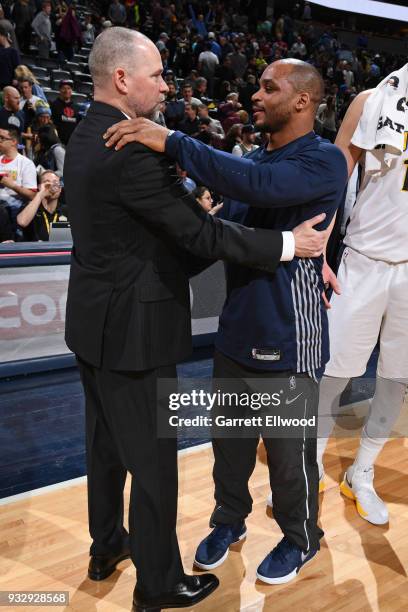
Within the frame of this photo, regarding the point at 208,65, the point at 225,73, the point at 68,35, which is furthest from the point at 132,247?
the point at 225,73

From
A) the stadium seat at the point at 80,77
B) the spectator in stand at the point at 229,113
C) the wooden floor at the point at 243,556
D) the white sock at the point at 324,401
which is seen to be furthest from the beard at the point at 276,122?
the stadium seat at the point at 80,77

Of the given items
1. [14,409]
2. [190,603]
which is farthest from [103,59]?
[14,409]

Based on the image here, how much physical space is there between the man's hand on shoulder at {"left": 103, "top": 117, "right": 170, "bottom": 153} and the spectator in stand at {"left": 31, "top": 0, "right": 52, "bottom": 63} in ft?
33.9

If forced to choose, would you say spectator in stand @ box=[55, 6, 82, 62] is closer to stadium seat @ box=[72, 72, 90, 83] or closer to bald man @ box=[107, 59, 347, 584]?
stadium seat @ box=[72, 72, 90, 83]

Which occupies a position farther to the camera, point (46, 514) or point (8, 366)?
point (8, 366)

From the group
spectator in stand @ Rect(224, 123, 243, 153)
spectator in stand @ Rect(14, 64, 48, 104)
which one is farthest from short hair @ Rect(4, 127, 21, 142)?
spectator in stand @ Rect(224, 123, 243, 153)

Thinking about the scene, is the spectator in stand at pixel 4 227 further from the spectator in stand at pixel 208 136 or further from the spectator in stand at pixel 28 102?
the spectator in stand at pixel 208 136

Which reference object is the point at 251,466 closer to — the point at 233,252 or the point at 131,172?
the point at 233,252

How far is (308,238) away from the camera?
6.37 feet

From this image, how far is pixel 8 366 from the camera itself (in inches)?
165

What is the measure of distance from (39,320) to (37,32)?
8.29 m

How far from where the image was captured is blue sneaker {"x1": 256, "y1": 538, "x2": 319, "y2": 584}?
7.34ft

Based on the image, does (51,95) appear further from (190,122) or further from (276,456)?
(276,456)

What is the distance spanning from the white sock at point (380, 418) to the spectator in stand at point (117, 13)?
11796mm
